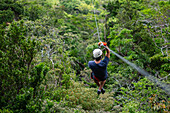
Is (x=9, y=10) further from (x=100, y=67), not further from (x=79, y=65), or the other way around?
(x=100, y=67)

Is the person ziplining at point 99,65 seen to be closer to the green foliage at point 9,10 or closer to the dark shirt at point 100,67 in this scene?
the dark shirt at point 100,67

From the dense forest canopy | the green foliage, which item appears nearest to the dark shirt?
the dense forest canopy

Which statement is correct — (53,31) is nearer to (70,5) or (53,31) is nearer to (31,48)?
(31,48)

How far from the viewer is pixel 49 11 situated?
17266 mm

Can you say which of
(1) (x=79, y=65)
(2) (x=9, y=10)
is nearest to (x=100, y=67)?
(1) (x=79, y=65)

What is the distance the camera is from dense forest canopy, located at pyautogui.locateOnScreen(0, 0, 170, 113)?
175 inches

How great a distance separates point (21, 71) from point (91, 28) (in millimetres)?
13408

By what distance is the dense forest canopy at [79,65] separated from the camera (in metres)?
4.44

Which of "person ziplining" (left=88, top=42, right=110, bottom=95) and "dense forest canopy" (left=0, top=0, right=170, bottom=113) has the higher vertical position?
"person ziplining" (left=88, top=42, right=110, bottom=95)

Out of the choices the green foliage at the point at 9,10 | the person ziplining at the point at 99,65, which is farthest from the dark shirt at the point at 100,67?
the green foliage at the point at 9,10

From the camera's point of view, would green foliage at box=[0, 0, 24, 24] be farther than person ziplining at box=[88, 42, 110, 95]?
Yes

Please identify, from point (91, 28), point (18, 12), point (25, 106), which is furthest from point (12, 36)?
point (91, 28)

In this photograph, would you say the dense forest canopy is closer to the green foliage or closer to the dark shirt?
the green foliage

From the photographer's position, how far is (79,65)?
14.1m
